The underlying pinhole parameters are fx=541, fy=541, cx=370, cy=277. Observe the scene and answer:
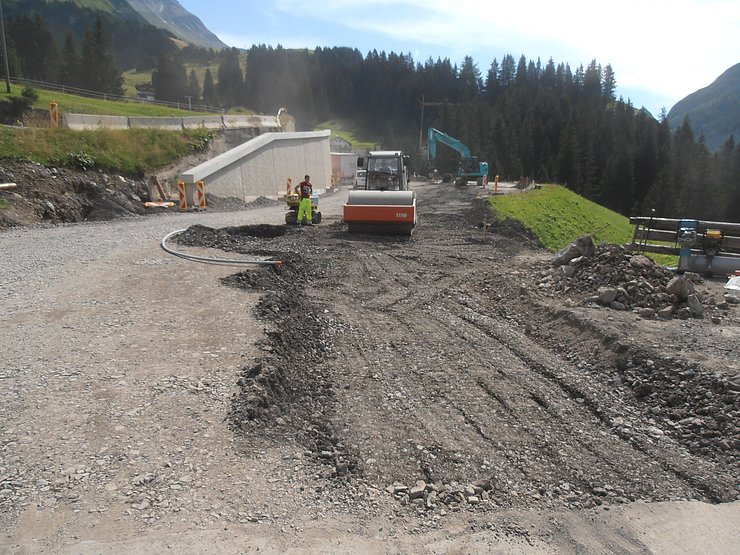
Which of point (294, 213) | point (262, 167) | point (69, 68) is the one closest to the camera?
point (294, 213)

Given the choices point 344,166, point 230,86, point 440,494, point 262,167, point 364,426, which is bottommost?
point 440,494

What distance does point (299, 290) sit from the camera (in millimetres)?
10383

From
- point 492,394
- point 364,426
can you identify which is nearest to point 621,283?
point 492,394

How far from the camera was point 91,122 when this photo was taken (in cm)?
2377

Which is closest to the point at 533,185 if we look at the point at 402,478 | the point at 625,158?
the point at 402,478

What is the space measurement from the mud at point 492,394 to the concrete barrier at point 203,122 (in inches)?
825

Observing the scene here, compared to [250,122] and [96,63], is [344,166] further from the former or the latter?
[96,63]

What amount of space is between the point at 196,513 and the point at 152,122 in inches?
1034

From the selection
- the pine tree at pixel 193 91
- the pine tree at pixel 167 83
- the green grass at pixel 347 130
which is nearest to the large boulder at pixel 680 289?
the pine tree at pixel 167 83

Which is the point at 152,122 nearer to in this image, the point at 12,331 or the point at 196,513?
the point at 12,331

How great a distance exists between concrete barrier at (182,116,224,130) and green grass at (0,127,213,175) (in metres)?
2.79

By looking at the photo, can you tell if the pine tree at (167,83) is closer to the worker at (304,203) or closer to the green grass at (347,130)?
the green grass at (347,130)

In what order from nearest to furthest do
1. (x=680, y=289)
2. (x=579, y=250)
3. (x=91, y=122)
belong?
(x=680, y=289) < (x=579, y=250) < (x=91, y=122)

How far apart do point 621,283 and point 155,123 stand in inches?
956
